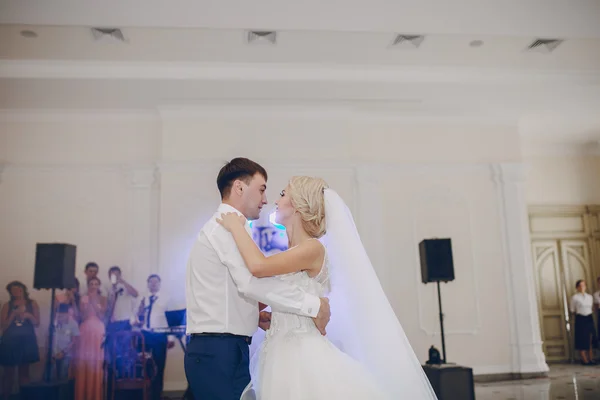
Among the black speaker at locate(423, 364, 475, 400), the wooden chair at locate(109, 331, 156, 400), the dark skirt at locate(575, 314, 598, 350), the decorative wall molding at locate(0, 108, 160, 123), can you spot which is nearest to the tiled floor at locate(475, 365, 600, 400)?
the black speaker at locate(423, 364, 475, 400)

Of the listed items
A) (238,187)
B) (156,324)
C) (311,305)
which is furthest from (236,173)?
(156,324)

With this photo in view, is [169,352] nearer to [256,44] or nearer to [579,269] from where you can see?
[256,44]

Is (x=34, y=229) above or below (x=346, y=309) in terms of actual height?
above

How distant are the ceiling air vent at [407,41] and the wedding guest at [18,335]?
18.6 feet

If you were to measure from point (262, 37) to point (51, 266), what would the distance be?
3.57 metres

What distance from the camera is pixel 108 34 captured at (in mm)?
6086

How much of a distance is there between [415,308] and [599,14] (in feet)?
14.8

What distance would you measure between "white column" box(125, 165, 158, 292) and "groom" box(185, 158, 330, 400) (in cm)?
539

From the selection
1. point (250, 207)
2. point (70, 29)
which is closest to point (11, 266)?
point (70, 29)

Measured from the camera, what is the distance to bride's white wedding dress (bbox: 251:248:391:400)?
2.19m

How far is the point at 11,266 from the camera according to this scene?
7.52m

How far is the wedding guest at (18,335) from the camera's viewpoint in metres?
6.43

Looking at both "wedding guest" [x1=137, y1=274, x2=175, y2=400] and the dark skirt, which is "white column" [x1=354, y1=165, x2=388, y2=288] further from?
the dark skirt

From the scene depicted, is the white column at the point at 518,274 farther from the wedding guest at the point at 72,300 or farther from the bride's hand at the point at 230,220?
the bride's hand at the point at 230,220
